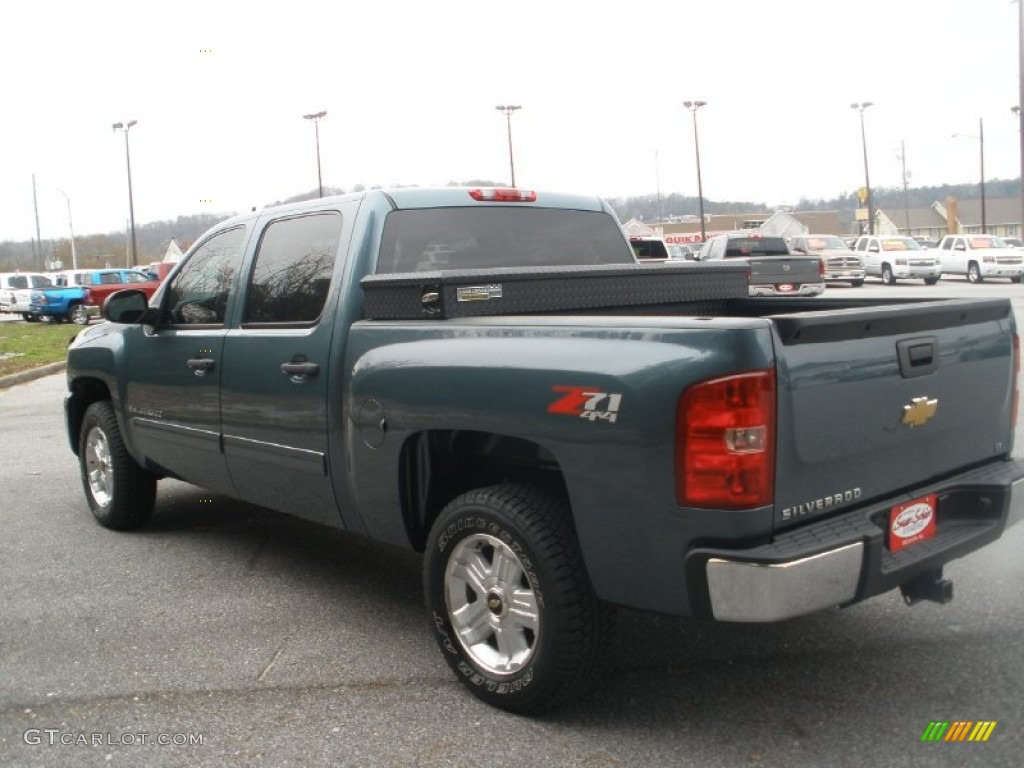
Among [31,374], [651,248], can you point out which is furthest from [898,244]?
[31,374]

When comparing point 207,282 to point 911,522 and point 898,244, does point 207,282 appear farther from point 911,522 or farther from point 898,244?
point 898,244

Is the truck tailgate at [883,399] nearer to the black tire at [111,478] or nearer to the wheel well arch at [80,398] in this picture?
the black tire at [111,478]

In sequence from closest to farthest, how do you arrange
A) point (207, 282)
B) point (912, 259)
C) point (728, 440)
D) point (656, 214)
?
point (728, 440) < point (207, 282) < point (912, 259) < point (656, 214)

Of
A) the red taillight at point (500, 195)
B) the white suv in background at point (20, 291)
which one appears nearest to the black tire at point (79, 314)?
the white suv in background at point (20, 291)

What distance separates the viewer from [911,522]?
3.60 m

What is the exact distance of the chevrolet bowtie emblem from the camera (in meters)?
3.57

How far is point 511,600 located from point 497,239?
6.59 ft

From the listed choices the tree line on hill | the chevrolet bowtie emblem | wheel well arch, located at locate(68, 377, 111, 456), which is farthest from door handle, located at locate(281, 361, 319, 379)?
the tree line on hill

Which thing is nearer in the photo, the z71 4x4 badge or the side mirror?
the z71 4x4 badge

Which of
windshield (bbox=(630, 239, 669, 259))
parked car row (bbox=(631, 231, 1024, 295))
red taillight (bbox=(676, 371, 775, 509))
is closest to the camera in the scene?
red taillight (bbox=(676, 371, 775, 509))

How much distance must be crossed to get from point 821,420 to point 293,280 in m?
2.60

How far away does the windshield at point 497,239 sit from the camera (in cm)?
478

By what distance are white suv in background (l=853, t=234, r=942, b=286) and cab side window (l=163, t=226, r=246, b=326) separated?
37.6 m

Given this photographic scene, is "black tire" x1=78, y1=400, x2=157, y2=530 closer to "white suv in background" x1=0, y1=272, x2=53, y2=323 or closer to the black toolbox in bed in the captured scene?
the black toolbox in bed
